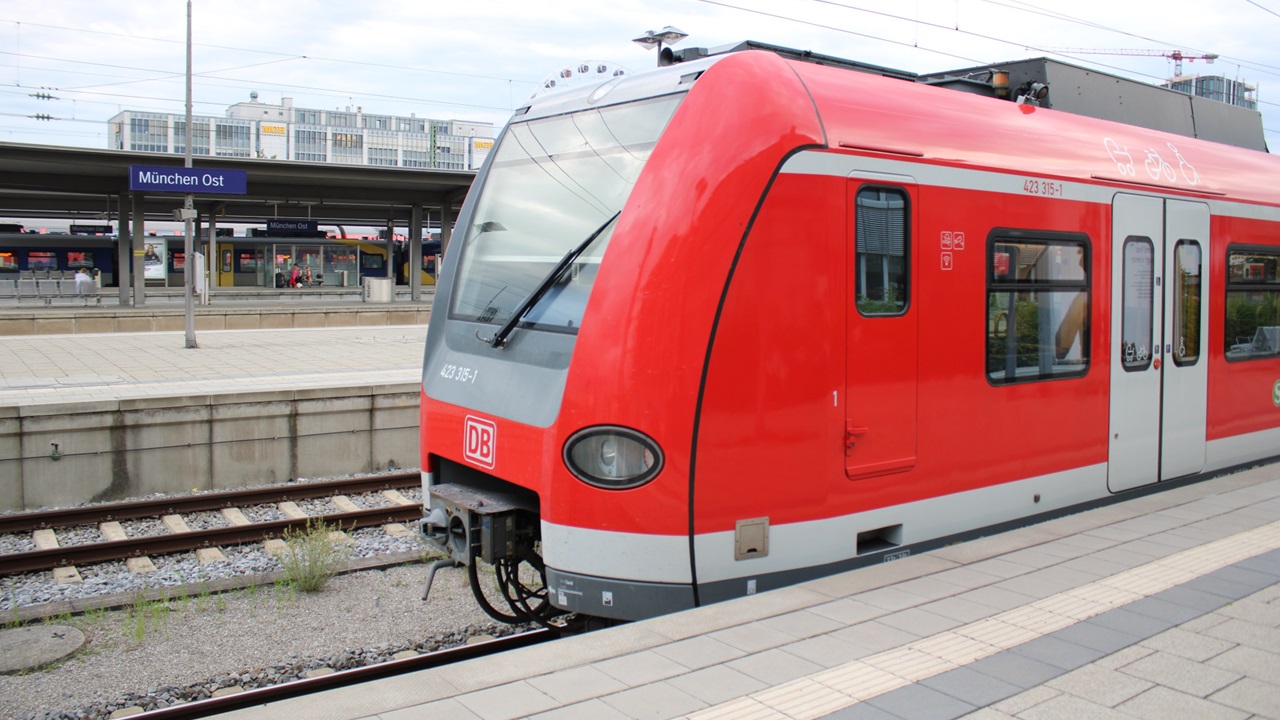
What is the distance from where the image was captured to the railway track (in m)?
7.55

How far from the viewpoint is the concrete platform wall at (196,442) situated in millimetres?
9508

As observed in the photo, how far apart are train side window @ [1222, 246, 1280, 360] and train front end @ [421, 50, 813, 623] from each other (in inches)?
195

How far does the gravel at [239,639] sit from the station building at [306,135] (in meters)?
76.3

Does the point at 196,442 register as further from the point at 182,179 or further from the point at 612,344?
the point at 182,179

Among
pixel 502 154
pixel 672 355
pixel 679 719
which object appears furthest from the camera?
pixel 502 154

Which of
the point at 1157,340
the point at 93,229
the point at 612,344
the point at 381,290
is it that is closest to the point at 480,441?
the point at 612,344

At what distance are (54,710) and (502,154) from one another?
12.3 ft

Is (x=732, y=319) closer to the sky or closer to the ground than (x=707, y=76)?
closer to the ground

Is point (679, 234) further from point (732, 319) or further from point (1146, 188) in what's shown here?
point (1146, 188)

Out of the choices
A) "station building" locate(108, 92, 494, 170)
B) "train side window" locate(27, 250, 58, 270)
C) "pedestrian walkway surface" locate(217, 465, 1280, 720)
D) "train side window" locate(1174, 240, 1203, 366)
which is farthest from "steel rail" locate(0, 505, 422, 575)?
"station building" locate(108, 92, 494, 170)

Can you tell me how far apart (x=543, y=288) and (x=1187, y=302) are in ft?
16.6

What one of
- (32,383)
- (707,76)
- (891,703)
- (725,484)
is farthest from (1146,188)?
(32,383)

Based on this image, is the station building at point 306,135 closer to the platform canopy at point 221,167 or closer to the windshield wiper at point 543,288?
the platform canopy at point 221,167

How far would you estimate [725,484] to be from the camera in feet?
14.6
